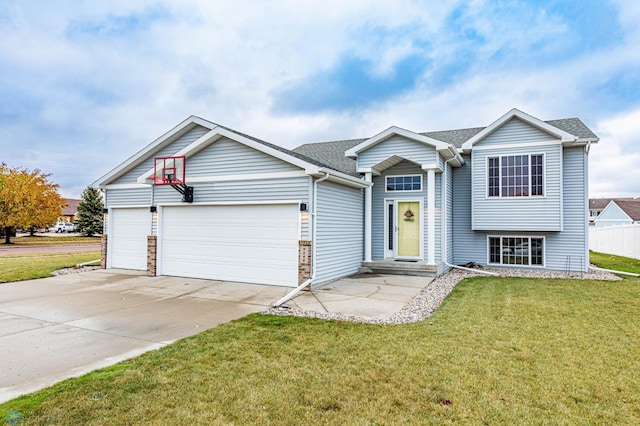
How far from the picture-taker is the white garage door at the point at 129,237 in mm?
12648

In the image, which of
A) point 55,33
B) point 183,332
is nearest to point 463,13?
point 183,332

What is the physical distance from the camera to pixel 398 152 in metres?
11.8

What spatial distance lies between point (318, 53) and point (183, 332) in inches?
502

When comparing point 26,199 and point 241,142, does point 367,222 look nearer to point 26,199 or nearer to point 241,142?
point 241,142

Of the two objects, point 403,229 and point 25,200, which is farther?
point 25,200

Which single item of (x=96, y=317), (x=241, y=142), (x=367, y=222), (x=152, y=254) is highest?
(x=241, y=142)

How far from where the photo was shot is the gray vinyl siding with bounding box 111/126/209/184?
12.4 m

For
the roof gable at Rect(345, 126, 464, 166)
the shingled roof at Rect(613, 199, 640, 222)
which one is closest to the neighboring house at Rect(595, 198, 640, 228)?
the shingled roof at Rect(613, 199, 640, 222)

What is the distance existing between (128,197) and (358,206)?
8200 millimetres

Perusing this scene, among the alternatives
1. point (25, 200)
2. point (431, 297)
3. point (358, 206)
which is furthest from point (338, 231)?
point (25, 200)

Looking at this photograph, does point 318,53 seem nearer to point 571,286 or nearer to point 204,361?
point 571,286

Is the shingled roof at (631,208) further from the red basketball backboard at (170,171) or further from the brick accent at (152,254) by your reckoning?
the brick accent at (152,254)

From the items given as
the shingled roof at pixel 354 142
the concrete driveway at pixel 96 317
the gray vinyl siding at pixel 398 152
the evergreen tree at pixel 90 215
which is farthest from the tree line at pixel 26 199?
the gray vinyl siding at pixel 398 152

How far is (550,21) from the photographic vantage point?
39.9ft
